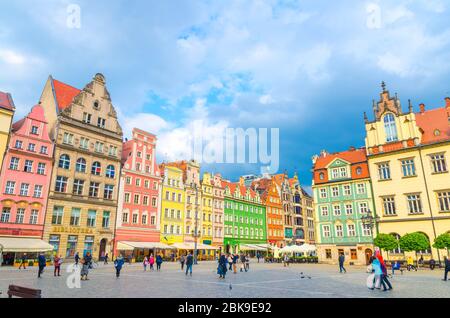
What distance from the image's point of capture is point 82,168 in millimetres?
44812

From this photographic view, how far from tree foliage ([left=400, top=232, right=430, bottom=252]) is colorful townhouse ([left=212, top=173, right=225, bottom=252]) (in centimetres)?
3942

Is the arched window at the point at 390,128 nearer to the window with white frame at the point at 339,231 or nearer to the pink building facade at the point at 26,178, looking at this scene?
the window with white frame at the point at 339,231

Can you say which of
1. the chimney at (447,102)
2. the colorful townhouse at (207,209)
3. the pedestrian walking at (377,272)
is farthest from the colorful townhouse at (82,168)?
the chimney at (447,102)

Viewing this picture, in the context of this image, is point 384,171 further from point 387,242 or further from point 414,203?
point 387,242

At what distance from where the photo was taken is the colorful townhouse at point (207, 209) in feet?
209

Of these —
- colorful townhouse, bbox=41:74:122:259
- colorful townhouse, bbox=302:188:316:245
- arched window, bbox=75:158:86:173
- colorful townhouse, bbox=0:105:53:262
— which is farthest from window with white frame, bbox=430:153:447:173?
colorful townhouse, bbox=302:188:316:245

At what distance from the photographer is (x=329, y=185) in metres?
50.4

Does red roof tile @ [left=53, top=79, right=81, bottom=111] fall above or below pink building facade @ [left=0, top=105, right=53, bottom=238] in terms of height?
above

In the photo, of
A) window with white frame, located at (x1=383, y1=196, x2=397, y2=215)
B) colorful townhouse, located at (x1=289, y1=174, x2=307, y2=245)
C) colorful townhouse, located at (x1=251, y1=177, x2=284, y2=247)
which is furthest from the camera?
colorful townhouse, located at (x1=289, y1=174, x2=307, y2=245)

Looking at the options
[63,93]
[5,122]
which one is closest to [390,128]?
[63,93]

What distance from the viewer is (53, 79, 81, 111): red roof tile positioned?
148ft

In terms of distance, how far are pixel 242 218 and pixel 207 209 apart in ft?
40.6

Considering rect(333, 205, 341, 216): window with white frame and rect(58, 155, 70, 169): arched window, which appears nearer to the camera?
rect(58, 155, 70, 169): arched window

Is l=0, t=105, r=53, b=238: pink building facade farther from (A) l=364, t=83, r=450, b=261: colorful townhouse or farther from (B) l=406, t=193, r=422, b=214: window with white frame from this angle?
(B) l=406, t=193, r=422, b=214: window with white frame
